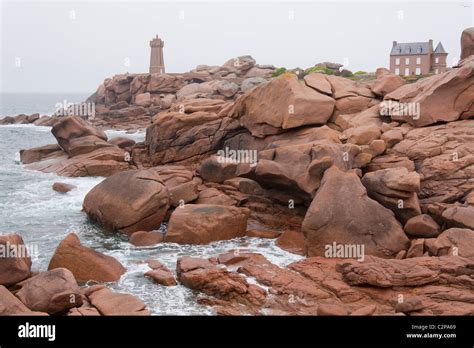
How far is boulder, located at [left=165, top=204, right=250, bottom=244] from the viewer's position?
70.5 ft

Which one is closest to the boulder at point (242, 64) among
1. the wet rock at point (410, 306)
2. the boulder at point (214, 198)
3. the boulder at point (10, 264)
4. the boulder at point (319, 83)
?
the boulder at point (319, 83)

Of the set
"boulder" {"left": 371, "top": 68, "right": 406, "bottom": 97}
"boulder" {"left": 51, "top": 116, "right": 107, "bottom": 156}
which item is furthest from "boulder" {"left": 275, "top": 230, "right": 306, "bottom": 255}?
"boulder" {"left": 51, "top": 116, "right": 107, "bottom": 156}

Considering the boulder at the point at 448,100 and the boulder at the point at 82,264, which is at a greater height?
the boulder at the point at 448,100

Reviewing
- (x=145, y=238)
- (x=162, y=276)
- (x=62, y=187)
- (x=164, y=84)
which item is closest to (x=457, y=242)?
(x=162, y=276)

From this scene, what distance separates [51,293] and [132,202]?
9.28 metres

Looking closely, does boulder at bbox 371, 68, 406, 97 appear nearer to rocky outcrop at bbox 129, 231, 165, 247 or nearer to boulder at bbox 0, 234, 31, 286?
rocky outcrop at bbox 129, 231, 165, 247

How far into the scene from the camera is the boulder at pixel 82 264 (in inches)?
686

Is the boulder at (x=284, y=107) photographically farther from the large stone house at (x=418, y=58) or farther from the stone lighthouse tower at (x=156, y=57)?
the stone lighthouse tower at (x=156, y=57)

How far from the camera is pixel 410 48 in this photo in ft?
227

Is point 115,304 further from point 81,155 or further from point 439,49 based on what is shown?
point 439,49

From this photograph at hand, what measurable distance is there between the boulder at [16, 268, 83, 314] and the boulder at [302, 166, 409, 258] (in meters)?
9.54

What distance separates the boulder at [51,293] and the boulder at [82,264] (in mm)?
2604

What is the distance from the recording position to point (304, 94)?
28.6 m

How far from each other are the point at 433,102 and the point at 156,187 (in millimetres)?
15167
